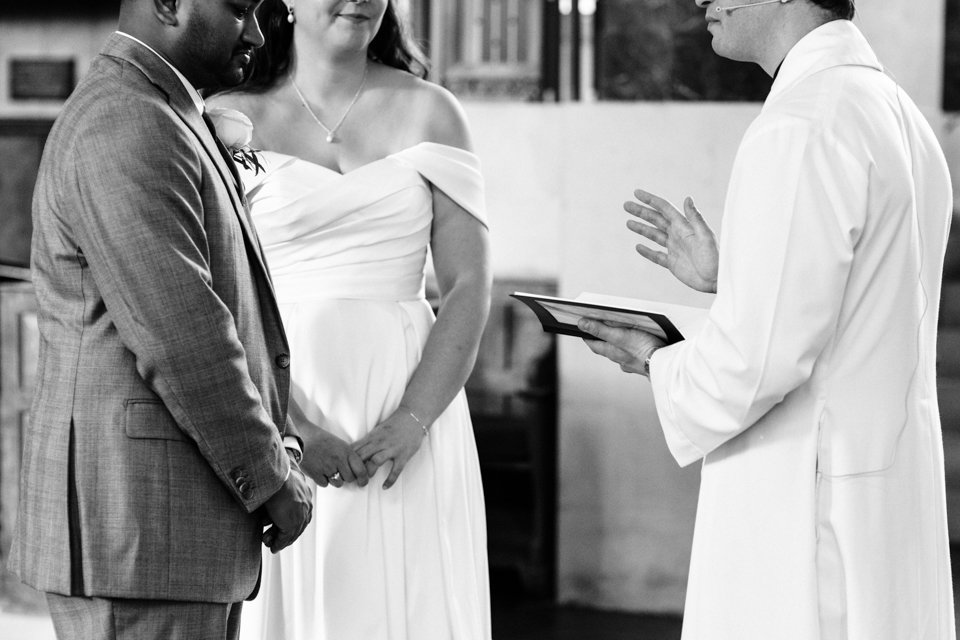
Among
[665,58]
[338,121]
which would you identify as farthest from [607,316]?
[665,58]

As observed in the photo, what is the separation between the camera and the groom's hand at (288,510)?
1.71 m

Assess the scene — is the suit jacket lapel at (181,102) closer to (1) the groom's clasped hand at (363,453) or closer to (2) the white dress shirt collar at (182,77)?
(2) the white dress shirt collar at (182,77)

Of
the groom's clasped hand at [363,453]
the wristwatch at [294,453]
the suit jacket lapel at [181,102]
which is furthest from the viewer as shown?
the groom's clasped hand at [363,453]

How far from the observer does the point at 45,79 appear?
174 inches

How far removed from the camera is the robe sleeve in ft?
5.06

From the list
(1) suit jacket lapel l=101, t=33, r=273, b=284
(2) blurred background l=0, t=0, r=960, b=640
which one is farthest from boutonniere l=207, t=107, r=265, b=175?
(2) blurred background l=0, t=0, r=960, b=640

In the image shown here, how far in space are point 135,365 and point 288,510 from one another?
0.33 m

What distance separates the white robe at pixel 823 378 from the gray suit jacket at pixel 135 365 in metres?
0.70

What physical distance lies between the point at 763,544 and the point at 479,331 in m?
1.00

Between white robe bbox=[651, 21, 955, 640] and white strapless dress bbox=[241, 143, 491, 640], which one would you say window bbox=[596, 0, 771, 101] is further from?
white robe bbox=[651, 21, 955, 640]

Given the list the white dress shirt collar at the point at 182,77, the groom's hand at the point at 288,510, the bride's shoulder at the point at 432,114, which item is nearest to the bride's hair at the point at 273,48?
the bride's shoulder at the point at 432,114

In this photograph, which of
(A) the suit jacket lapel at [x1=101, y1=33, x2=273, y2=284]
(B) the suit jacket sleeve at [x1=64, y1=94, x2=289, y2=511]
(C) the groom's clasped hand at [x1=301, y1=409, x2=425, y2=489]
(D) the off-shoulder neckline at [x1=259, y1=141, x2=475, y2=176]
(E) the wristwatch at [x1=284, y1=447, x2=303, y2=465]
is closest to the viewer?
(B) the suit jacket sleeve at [x1=64, y1=94, x2=289, y2=511]

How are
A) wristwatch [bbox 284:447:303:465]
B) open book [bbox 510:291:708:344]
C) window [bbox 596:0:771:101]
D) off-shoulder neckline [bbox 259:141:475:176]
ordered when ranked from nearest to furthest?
open book [bbox 510:291:708:344], wristwatch [bbox 284:447:303:465], off-shoulder neckline [bbox 259:141:475:176], window [bbox 596:0:771:101]

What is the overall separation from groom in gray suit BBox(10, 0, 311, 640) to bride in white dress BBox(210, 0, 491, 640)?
68cm
